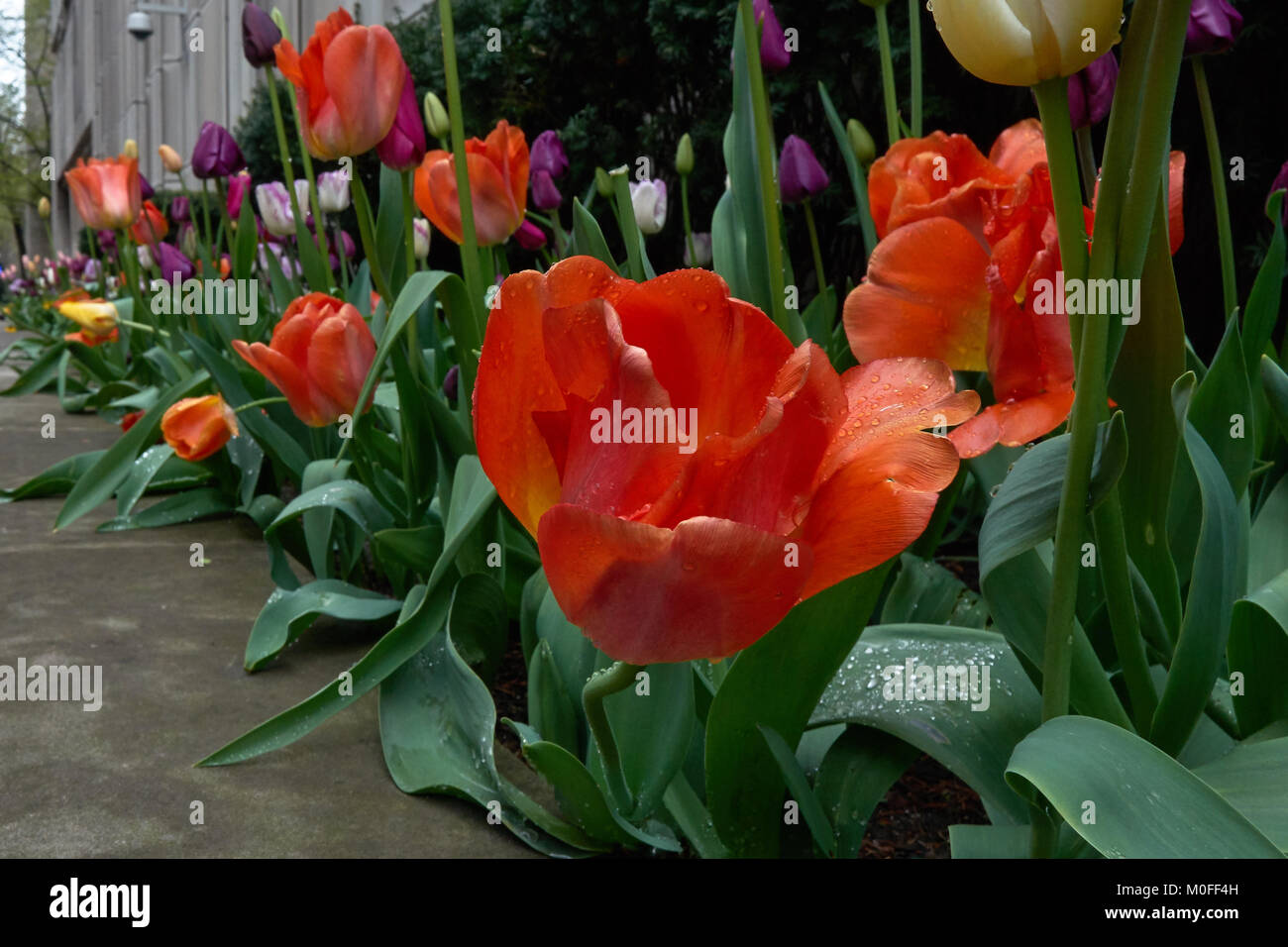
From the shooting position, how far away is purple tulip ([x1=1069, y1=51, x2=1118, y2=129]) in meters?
0.97

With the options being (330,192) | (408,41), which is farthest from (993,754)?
(408,41)

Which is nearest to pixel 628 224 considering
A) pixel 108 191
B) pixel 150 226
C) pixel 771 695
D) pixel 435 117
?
pixel 435 117

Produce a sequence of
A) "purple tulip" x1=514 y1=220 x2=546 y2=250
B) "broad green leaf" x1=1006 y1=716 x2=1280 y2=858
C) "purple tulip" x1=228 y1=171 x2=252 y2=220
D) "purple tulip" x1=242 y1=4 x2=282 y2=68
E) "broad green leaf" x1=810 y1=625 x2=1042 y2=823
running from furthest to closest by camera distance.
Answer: "purple tulip" x1=228 y1=171 x2=252 y2=220
"purple tulip" x1=514 y1=220 x2=546 y2=250
"purple tulip" x1=242 y1=4 x2=282 y2=68
"broad green leaf" x1=810 y1=625 x2=1042 y2=823
"broad green leaf" x1=1006 y1=716 x2=1280 y2=858

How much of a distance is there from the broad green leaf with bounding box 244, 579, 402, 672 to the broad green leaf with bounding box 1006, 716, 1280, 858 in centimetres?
104

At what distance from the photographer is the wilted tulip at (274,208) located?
10.4 ft

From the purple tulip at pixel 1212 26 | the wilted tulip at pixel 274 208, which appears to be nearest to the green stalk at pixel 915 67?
the purple tulip at pixel 1212 26

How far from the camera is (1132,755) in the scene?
0.63 metres

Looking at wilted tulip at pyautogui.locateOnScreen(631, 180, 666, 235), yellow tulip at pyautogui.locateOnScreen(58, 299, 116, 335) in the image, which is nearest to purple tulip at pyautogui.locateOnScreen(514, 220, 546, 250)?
wilted tulip at pyautogui.locateOnScreen(631, 180, 666, 235)

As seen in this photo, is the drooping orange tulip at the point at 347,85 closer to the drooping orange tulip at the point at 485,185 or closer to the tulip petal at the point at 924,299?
the drooping orange tulip at the point at 485,185

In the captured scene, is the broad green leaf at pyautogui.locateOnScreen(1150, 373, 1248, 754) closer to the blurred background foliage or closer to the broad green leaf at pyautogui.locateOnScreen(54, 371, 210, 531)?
the broad green leaf at pyautogui.locateOnScreen(54, 371, 210, 531)

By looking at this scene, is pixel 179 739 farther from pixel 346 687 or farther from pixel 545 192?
pixel 545 192

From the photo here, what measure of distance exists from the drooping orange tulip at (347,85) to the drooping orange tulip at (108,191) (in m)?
1.58
